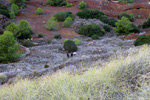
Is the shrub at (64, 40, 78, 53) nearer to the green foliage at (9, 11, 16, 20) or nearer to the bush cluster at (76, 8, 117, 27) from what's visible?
the green foliage at (9, 11, 16, 20)

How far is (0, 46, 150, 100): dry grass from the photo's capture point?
129 inches

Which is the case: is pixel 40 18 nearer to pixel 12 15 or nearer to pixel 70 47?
pixel 12 15

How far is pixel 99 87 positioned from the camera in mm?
3604

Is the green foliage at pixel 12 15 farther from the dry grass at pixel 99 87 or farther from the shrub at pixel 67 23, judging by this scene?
the dry grass at pixel 99 87

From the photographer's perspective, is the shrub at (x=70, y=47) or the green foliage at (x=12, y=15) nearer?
the shrub at (x=70, y=47)

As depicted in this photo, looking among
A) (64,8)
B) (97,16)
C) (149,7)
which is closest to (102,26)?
(97,16)

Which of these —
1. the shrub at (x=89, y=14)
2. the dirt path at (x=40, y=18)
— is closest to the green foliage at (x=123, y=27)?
the dirt path at (x=40, y=18)

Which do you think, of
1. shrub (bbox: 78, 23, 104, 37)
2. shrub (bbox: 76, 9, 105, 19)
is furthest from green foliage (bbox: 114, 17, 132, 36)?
shrub (bbox: 76, 9, 105, 19)

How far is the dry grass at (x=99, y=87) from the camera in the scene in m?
3.27

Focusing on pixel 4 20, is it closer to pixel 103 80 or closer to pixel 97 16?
pixel 97 16

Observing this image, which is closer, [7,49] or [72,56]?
[7,49]

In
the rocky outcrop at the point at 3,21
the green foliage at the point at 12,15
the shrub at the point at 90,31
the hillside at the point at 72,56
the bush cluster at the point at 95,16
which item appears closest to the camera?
the hillside at the point at 72,56

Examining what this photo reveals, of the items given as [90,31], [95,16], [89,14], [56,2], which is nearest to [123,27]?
[90,31]

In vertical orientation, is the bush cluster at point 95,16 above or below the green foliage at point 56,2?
below
